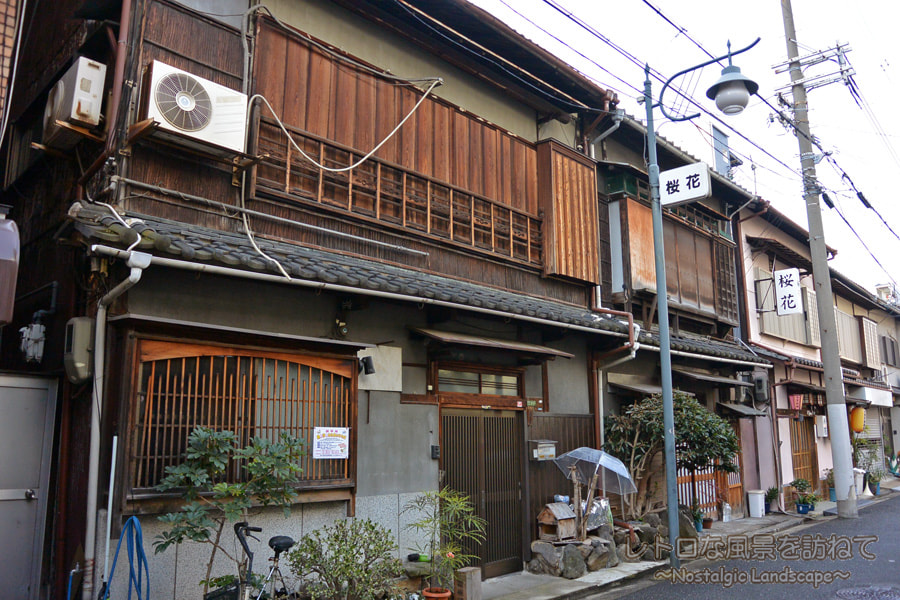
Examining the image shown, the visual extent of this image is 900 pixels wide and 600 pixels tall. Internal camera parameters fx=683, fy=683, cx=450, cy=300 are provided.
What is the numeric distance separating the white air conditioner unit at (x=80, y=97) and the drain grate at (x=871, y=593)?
11.4m

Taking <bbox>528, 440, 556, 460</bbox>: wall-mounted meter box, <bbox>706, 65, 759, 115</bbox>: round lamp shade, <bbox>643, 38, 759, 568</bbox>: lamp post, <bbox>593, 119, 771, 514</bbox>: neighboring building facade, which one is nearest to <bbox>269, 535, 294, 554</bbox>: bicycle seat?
<bbox>528, 440, 556, 460</bbox>: wall-mounted meter box

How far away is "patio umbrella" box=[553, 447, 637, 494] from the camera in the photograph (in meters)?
11.3

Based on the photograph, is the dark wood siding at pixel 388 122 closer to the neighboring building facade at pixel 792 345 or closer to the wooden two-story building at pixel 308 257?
the wooden two-story building at pixel 308 257

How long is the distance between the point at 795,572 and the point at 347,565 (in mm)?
8047

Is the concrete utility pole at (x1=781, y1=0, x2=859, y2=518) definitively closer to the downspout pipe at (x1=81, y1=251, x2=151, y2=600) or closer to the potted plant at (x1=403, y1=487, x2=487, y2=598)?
the potted plant at (x1=403, y1=487, x2=487, y2=598)

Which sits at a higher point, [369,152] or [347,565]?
[369,152]

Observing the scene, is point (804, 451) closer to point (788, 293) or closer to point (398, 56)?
point (788, 293)

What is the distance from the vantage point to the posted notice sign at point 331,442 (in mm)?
8109

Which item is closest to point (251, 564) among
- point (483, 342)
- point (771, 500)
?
point (483, 342)

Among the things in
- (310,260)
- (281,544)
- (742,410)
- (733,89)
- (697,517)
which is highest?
(733,89)

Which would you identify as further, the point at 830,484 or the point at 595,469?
the point at 830,484

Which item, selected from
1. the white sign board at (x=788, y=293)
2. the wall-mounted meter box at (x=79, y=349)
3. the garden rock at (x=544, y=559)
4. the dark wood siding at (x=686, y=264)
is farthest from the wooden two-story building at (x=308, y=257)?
the white sign board at (x=788, y=293)

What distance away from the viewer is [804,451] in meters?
23.0

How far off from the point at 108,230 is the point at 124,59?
8.48ft
